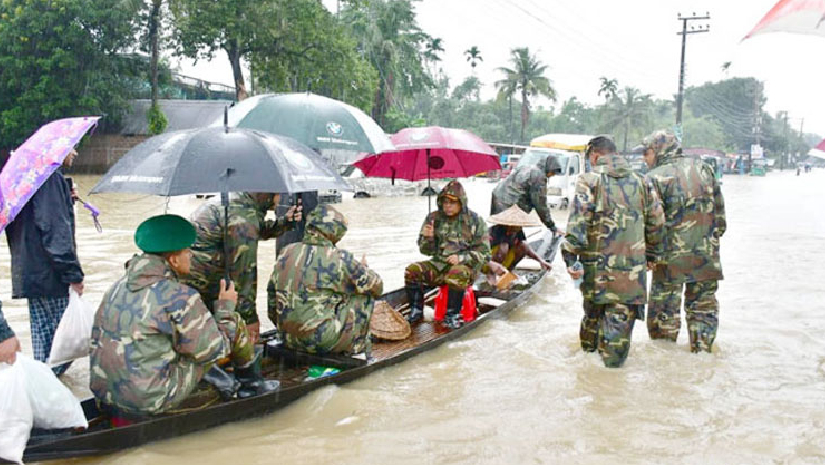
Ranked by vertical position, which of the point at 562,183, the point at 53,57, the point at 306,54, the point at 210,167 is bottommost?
the point at 562,183

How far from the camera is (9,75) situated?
28.2 metres

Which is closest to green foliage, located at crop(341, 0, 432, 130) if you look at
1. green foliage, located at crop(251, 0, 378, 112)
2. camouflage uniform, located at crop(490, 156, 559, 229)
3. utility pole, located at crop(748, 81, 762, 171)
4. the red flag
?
green foliage, located at crop(251, 0, 378, 112)

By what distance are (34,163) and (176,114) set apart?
99.3 ft

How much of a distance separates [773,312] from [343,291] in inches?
254

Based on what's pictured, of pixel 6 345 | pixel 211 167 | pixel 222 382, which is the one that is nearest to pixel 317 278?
pixel 222 382

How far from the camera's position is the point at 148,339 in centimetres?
362

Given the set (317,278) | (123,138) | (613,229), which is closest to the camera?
(317,278)

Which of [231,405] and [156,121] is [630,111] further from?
[231,405]

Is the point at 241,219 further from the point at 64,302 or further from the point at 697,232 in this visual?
the point at 697,232

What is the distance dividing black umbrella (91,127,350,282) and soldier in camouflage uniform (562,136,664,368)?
2.25 metres

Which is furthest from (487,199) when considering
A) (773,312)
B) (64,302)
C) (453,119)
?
(453,119)

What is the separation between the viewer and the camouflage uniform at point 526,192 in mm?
9633

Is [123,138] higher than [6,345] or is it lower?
higher

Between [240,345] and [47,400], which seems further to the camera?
[240,345]
